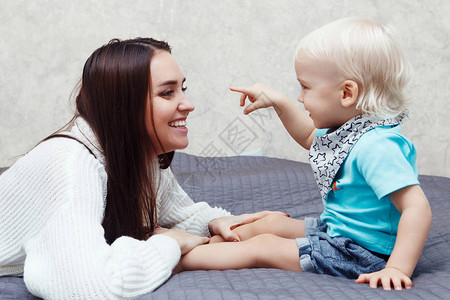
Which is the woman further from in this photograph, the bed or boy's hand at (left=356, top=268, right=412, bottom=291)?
boy's hand at (left=356, top=268, right=412, bottom=291)

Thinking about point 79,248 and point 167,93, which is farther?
point 167,93

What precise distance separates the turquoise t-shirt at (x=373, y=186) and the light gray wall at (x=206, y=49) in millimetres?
1610

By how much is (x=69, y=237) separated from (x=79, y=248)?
0.03 m

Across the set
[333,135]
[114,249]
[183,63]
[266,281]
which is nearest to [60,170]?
[114,249]

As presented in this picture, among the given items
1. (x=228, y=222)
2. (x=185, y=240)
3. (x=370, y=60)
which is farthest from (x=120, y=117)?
(x=370, y=60)

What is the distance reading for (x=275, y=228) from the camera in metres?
1.42

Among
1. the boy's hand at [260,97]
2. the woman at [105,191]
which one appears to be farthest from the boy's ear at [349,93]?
the woman at [105,191]

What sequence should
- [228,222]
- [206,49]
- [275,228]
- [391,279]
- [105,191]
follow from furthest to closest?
1. [206,49]
2. [228,222]
3. [275,228]
4. [105,191]
5. [391,279]

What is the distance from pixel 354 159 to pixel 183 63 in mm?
1760

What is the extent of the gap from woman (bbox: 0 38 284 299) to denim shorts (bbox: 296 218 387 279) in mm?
261

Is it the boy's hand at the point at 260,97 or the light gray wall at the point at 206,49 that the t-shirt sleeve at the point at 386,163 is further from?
the light gray wall at the point at 206,49

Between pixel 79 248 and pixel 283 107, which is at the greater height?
pixel 283 107

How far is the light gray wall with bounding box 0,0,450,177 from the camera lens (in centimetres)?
281

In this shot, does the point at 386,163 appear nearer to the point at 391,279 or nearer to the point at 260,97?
the point at 391,279
